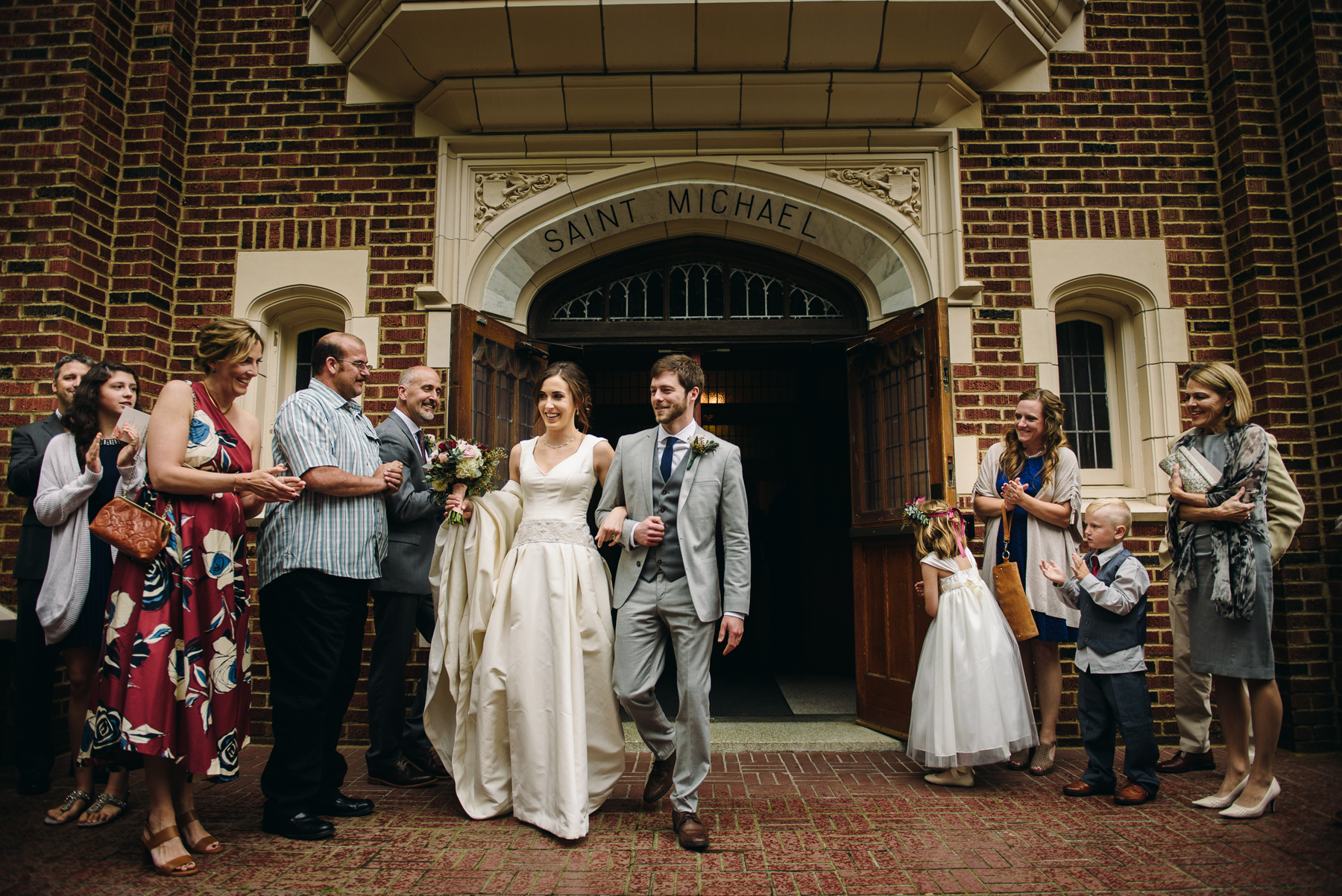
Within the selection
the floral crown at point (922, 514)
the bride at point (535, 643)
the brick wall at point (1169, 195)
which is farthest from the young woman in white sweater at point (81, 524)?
the brick wall at point (1169, 195)

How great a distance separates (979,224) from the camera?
17.5 ft

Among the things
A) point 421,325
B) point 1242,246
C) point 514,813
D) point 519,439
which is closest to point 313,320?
point 421,325

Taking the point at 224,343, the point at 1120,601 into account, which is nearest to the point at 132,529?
the point at 224,343

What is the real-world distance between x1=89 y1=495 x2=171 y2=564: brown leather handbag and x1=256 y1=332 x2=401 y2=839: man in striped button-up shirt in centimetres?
41

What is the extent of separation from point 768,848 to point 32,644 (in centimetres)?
379

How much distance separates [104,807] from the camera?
3.40 meters

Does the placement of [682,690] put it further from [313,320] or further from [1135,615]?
[313,320]

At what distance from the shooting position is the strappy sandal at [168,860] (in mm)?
2789

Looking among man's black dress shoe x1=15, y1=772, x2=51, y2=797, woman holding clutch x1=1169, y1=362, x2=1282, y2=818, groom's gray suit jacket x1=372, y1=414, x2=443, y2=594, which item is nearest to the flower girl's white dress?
woman holding clutch x1=1169, y1=362, x2=1282, y2=818

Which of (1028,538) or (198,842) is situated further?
(1028,538)

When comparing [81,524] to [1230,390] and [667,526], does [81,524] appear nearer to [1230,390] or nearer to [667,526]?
[667,526]

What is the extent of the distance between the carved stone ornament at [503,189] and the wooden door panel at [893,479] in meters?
2.57

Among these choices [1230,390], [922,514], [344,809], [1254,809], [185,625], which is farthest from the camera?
[922,514]

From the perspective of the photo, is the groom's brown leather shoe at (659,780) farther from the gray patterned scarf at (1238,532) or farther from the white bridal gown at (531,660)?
the gray patterned scarf at (1238,532)
